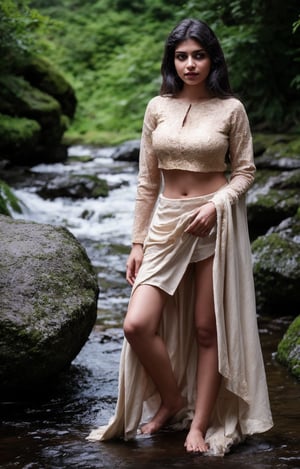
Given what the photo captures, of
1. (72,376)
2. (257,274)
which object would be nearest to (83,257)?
(72,376)

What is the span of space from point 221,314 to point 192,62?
1.27 meters

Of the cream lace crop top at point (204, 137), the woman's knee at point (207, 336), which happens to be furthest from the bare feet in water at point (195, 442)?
the cream lace crop top at point (204, 137)

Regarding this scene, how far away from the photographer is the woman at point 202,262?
11.7 feet

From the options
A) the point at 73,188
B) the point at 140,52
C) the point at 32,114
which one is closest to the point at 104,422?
the point at 73,188

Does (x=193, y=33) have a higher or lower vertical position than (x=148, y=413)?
higher

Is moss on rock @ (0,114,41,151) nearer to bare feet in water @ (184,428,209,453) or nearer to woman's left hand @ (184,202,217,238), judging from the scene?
woman's left hand @ (184,202,217,238)

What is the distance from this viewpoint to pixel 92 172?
13859 mm

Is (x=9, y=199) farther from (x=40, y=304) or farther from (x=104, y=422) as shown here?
(x=104, y=422)

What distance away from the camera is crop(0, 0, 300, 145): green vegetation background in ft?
39.5

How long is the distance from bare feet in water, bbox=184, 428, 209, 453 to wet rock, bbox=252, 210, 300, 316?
Answer: 3477 millimetres

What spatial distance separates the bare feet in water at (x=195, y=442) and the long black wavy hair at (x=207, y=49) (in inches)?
67.3

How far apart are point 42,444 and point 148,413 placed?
59 cm

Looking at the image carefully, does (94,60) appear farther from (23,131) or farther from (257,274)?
(257,274)

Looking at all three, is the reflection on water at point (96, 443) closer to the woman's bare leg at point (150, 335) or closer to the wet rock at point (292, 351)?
the wet rock at point (292, 351)
